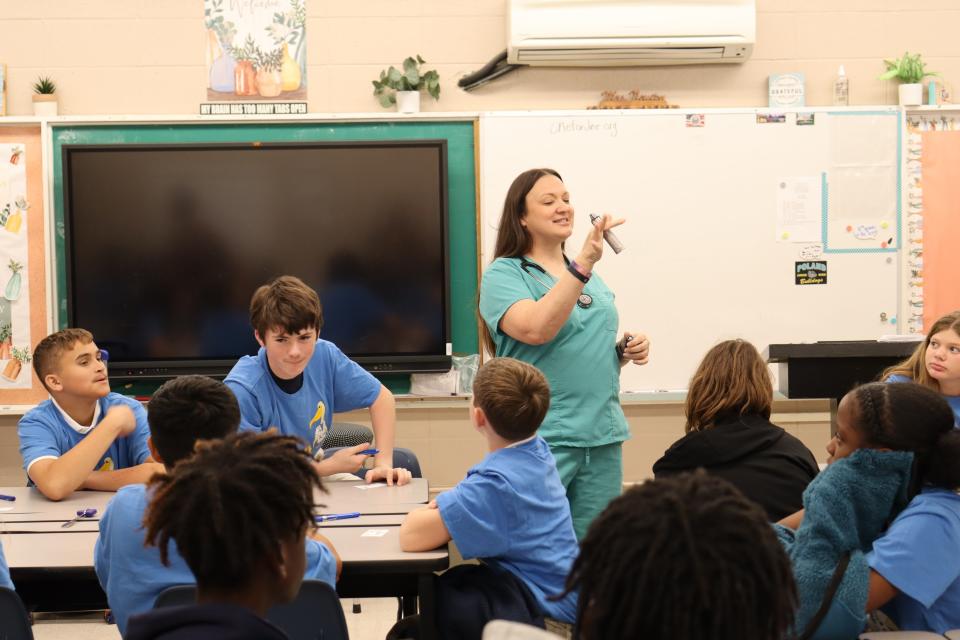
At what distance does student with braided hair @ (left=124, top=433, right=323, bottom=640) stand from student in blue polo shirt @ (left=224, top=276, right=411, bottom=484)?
4.16 feet

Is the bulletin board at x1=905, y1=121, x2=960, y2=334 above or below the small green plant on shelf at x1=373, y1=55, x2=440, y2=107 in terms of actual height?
below

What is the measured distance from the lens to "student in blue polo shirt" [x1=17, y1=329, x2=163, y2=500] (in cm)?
266

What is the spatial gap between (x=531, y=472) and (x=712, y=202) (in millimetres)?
2863

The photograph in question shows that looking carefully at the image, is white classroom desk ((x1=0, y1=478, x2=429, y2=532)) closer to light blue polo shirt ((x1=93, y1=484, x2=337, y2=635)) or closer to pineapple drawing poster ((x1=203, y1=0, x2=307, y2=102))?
light blue polo shirt ((x1=93, y1=484, x2=337, y2=635))

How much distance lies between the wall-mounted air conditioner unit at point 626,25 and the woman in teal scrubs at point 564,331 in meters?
1.91

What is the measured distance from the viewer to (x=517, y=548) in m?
2.06

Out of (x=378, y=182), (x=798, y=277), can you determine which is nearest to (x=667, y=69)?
(x=798, y=277)

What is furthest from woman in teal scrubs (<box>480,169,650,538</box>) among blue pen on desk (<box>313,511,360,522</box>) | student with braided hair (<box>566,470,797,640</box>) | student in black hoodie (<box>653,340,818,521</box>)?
student with braided hair (<box>566,470,797,640</box>)

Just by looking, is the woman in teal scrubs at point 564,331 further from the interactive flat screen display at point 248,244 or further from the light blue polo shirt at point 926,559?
the interactive flat screen display at point 248,244

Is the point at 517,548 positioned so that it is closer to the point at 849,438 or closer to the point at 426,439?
the point at 849,438

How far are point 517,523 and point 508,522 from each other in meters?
0.02

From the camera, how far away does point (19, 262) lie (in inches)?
181

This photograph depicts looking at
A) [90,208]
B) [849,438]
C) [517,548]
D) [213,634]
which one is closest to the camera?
[213,634]

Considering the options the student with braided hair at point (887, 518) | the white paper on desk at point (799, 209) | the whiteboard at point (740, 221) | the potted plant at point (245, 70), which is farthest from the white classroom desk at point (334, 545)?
the white paper on desk at point (799, 209)
